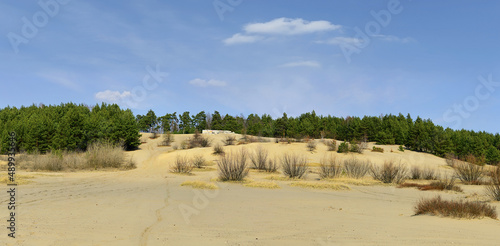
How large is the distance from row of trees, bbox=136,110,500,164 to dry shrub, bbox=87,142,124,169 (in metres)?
26.7

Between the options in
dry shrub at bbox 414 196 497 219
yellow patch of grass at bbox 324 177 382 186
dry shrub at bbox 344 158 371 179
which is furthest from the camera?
dry shrub at bbox 344 158 371 179

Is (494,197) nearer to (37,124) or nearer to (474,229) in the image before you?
(474,229)

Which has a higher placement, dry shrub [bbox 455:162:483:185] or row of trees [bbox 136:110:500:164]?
row of trees [bbox 136:110:500:164]

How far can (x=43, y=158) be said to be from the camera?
24.2 meters

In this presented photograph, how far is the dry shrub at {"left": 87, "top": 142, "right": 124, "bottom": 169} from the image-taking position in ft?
82.3

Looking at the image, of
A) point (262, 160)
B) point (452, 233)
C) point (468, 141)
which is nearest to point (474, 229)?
point (452, 233)

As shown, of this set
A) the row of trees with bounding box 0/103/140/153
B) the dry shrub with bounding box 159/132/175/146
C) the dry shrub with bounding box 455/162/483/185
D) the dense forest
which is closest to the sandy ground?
the dry shrub with bounding box 455/162/483/185

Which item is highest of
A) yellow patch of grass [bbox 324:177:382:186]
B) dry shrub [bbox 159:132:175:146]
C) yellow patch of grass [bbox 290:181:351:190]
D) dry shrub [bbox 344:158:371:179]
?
dry shrub [bbox 159:132:175:146]

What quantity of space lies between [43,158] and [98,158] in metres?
3.62

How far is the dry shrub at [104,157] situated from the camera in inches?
987

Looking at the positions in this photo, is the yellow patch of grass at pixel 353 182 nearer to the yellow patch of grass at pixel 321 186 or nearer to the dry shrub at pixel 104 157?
the yellow patch of grass at pixel 321 186

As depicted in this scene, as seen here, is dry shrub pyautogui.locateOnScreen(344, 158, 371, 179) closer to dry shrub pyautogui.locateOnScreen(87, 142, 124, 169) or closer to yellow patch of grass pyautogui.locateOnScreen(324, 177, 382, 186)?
yellow patch of grass pyautogui.locateOnScreen(324, 177, 382, 186)

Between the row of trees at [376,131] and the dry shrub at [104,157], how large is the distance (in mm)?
26748

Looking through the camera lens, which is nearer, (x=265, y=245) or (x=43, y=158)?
(x=265, y=245)
